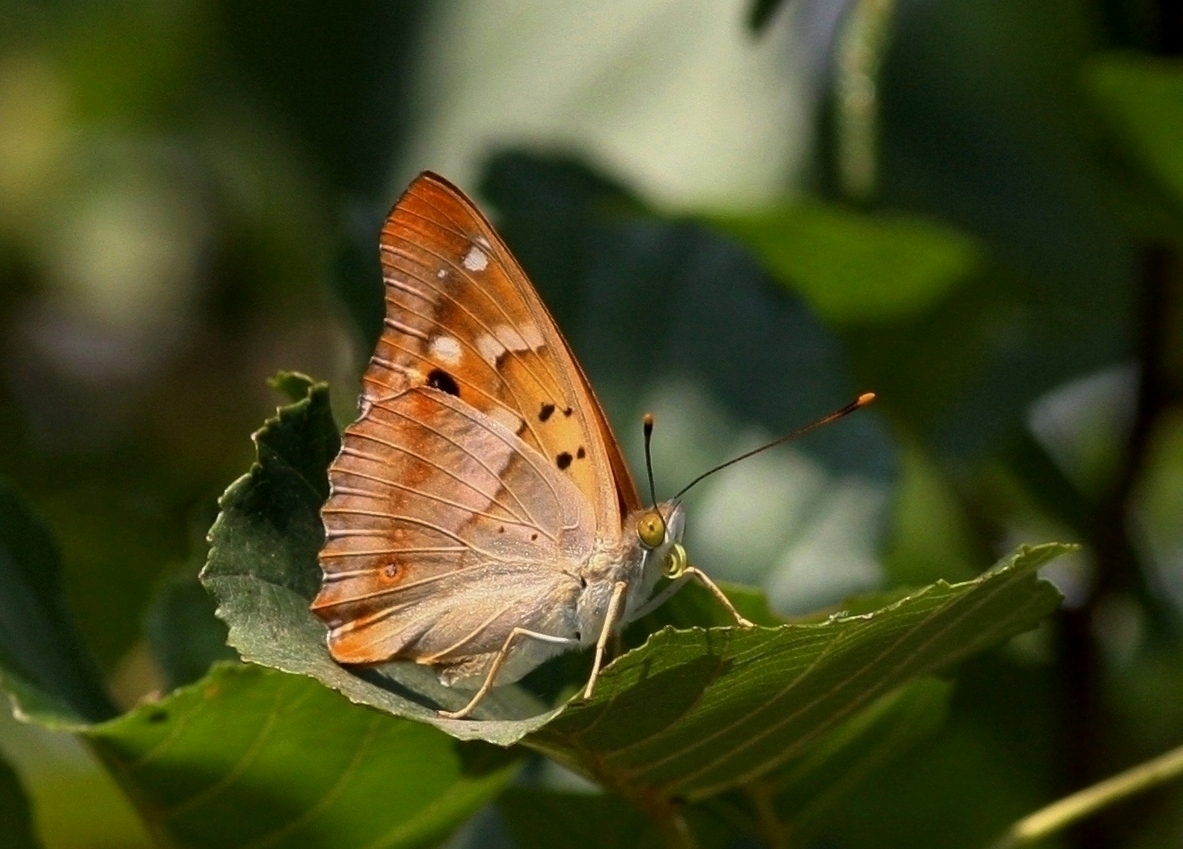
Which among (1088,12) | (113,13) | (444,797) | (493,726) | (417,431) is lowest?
(444,797)

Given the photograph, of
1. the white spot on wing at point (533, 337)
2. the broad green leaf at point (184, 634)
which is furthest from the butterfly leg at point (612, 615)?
the broad green leaf at point (184, 634)

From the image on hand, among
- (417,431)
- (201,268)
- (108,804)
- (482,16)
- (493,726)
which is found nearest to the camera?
(493,726)

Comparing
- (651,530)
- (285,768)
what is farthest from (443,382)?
(285,768)

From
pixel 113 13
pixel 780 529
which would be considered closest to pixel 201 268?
pixel 113 13

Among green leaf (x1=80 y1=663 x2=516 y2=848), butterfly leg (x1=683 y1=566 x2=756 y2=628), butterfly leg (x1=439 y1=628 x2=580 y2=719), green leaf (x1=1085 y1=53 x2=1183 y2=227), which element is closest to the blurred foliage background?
green leaf (x1=1085 y1=53 x2=1183 y2=227)

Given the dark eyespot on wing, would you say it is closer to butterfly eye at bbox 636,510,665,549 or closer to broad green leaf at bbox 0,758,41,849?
butterfly eye at bbox 636,510,665,549

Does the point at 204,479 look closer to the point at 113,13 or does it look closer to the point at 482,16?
the point at 482,16

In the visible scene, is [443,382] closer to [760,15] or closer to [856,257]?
[760,15]
